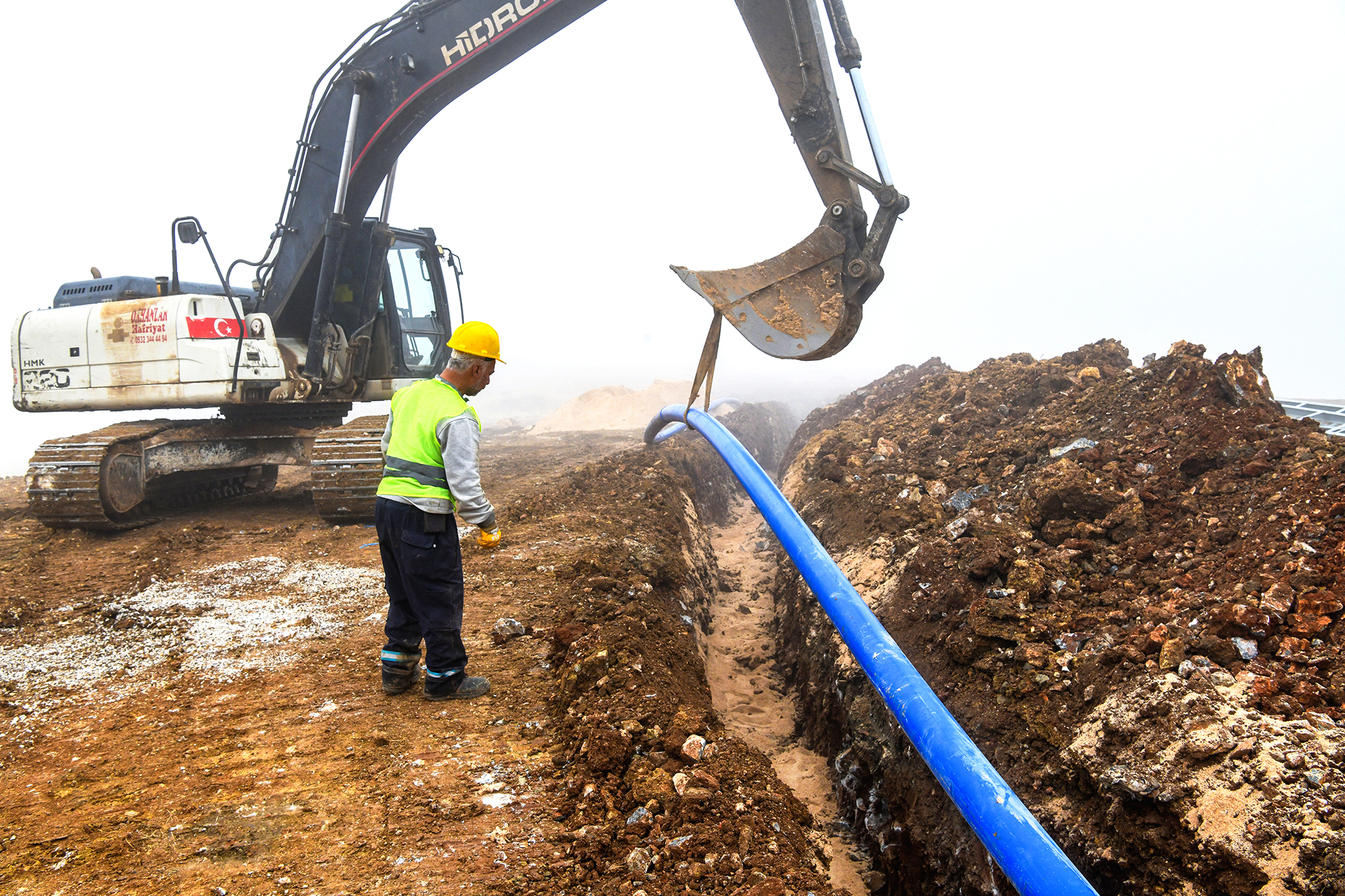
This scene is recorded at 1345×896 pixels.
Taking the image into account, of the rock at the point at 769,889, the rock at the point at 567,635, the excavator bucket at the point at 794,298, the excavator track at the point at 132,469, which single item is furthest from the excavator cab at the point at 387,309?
the rock at the point at 769,889

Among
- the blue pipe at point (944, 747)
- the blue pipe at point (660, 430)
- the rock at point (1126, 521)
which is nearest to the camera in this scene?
the blue pipe at point (944, 747)

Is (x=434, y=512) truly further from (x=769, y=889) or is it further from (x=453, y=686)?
(x=769, y=889)

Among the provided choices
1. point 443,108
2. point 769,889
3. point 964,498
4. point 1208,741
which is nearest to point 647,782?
point 769,889

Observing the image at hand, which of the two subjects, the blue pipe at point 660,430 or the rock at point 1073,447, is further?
the blue pipe at point 660,430

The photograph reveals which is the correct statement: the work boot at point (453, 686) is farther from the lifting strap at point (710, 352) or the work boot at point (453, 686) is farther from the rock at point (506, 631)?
the lifting strap at point (710, 352)

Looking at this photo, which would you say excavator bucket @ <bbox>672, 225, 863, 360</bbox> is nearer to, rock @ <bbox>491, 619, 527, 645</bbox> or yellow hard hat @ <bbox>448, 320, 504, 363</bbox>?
yellow hard hat @ <bbox>448, 320, 504, 363</bbox>

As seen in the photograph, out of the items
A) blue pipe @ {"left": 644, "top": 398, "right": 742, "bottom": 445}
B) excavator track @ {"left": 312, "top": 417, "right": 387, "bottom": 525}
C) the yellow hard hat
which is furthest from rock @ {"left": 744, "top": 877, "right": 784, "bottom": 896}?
blue pipe @ {"left": 644, "top": 398, "right": 742, "bottom": 445}

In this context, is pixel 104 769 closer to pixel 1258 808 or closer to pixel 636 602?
pixel 636 602

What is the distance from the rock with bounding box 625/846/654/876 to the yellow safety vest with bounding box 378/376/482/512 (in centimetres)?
174

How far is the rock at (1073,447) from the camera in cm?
485

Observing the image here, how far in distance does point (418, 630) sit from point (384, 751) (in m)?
0.68

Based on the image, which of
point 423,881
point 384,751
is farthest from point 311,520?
point 423,881

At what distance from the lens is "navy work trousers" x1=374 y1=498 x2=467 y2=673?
131 inches

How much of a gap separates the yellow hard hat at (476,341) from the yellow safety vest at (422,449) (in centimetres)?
22
